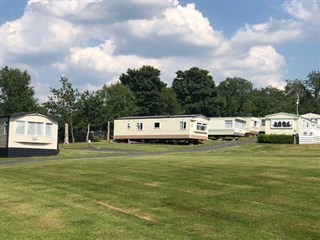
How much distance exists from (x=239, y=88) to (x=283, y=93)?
481 inches

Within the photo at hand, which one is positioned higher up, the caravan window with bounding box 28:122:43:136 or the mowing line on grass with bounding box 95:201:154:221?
the caravan window with bounding box 28:122:43:136

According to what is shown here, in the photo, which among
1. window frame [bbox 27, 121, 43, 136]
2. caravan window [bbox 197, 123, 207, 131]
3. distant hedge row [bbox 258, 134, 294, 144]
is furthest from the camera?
caravan window [bbox 197, 123, 207, 131]

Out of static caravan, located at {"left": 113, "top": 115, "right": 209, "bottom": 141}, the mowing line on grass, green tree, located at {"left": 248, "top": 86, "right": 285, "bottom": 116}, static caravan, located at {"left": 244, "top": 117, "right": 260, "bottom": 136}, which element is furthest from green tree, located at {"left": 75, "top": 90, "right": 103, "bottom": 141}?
the mowing line on grass

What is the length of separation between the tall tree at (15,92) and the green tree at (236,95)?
40.3 m

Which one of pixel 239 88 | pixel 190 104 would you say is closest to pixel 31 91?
pixel 190 104

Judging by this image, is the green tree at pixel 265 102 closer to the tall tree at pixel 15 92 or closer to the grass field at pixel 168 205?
the tall tree at pixel 15 92

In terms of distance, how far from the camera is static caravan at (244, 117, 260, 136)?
73.2 m

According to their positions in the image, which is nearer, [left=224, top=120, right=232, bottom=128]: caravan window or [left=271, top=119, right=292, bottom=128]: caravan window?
[left=271, top=119, right=292, bottom=128]: caravan window

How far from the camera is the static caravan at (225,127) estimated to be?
64.7 meters

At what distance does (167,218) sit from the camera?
9.62m

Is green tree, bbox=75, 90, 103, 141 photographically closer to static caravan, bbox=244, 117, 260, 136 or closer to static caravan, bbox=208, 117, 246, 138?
static caravan, bbox=208, 117, 246, 138

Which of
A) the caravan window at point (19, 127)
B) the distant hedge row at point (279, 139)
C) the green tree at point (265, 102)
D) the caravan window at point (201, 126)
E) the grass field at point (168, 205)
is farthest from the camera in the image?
the green tree at point (265, 102)

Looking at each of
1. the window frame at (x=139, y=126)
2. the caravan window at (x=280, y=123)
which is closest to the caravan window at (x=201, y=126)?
the window frame at (x=139, y=126)

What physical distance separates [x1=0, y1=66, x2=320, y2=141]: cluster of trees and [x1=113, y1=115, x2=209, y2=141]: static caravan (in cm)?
852
